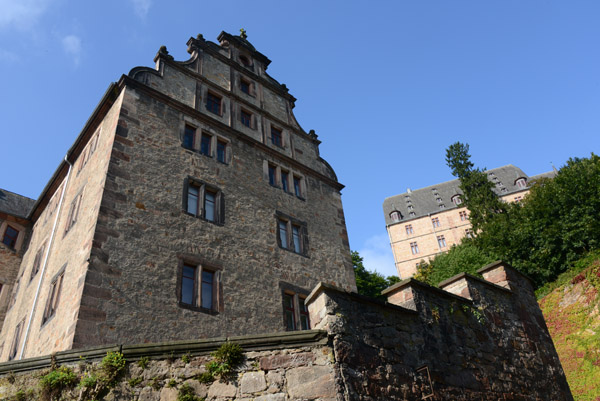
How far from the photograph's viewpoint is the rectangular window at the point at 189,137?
15.4 m

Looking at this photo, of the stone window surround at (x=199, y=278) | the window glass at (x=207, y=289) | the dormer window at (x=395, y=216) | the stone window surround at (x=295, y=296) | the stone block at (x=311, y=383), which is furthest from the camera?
the dormer window at (x=395, y=216)

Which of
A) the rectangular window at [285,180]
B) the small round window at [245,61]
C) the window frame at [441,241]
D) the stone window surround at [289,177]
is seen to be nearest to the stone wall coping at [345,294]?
the stone window surround at [289,177]

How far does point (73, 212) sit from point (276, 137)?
8.00 m

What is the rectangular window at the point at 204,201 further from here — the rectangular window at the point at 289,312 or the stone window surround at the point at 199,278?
the rectangular window at the point at 289,312

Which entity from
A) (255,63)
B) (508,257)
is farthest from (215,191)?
(508,257)

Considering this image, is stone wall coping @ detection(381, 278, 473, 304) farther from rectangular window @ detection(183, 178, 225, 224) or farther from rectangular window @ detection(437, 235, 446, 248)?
rectangular window @ detection(437, 235, 446, 248)

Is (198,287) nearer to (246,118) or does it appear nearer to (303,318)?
(303,318)

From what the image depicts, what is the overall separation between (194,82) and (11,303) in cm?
1068

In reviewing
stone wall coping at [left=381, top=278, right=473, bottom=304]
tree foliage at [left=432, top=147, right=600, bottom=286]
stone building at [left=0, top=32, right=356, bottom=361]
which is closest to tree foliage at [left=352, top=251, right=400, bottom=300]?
tree foliage at [left=432, top=147, right=600, bottom=286]

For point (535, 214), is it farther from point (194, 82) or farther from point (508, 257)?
point (194, 82)

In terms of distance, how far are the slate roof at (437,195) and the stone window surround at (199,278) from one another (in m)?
58.2

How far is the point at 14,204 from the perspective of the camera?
2191 centimetres

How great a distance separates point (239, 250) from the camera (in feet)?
46.1

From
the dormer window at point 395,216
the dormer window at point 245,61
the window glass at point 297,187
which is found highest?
the dormer window at point 395,216
